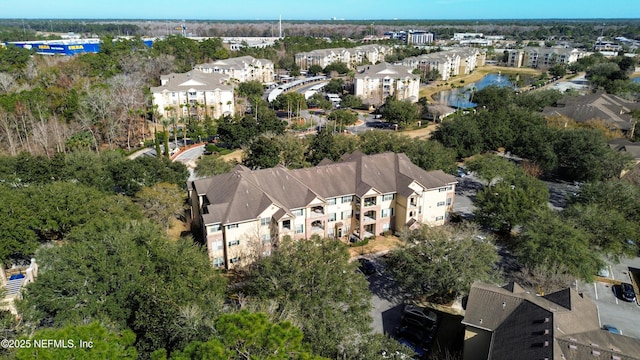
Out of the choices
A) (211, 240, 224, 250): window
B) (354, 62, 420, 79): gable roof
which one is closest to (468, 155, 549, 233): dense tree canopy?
(211, 240, 224, 250): window

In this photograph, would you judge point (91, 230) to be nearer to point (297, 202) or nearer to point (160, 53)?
point (297, 202)

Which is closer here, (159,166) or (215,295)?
(215,295)

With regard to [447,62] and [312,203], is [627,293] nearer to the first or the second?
[312,203]

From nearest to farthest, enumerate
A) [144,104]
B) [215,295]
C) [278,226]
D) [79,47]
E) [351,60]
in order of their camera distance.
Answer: [215,295]
[278,226]
[144,104]
[79,47]
[351,60]

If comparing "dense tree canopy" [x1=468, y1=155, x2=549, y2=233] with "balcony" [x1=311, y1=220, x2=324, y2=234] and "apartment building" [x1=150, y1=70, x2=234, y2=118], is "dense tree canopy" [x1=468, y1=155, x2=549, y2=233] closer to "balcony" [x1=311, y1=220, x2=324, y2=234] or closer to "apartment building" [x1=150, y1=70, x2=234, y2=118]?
"balcony" [x1=311, y1=220, x2=324, y2=234]

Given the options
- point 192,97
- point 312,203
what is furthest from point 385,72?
point 312,203

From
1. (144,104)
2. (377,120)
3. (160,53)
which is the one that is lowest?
(377,120)

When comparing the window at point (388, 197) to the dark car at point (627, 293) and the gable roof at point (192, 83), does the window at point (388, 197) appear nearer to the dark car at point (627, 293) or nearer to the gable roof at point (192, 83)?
the dark car at point (627, 293)

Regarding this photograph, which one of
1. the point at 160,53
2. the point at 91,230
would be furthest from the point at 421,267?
the point at 160,53
